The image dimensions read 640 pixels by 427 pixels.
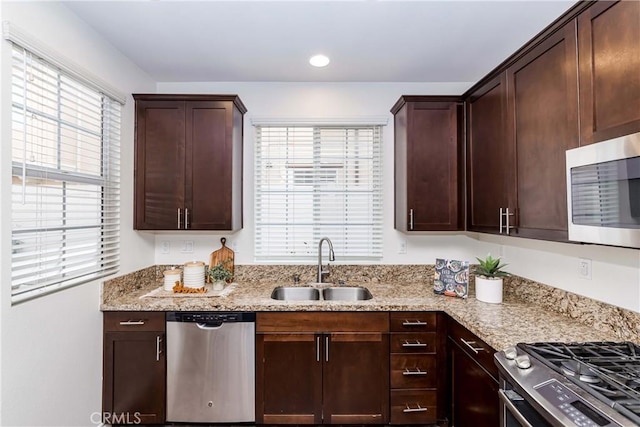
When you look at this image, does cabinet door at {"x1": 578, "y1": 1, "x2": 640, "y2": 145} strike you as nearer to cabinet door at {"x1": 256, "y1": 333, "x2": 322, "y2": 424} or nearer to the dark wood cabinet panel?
the dark wood cabinet panel

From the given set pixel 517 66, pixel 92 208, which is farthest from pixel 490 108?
pixel 92 208

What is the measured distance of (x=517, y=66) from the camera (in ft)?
6.15

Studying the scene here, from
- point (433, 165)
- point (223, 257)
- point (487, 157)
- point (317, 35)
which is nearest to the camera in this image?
point (317, 35)

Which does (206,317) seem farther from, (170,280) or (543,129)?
(543,129)

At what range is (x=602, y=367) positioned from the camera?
3.96 ft

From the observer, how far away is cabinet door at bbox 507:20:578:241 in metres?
1.50

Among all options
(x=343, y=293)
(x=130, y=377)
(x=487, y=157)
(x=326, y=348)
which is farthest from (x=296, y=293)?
(x=487, y=157)

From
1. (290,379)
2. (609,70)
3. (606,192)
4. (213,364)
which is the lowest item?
(290,379)

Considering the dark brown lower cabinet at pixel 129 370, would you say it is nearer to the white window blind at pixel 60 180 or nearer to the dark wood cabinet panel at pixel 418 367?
the white window blind at pixel 60 180

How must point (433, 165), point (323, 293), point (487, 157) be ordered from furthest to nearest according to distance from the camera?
point (323, 293), point (433, 165), point (487, 157)

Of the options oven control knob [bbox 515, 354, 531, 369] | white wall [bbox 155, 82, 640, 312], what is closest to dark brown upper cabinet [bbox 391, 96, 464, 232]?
white wall [bbox 155, 82, 640, 312]

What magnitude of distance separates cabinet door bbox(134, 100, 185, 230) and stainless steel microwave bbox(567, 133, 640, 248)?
2429 mm

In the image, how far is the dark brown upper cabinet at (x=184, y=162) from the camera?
2.49 meters

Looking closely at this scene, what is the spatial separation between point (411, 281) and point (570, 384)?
1689 mm
